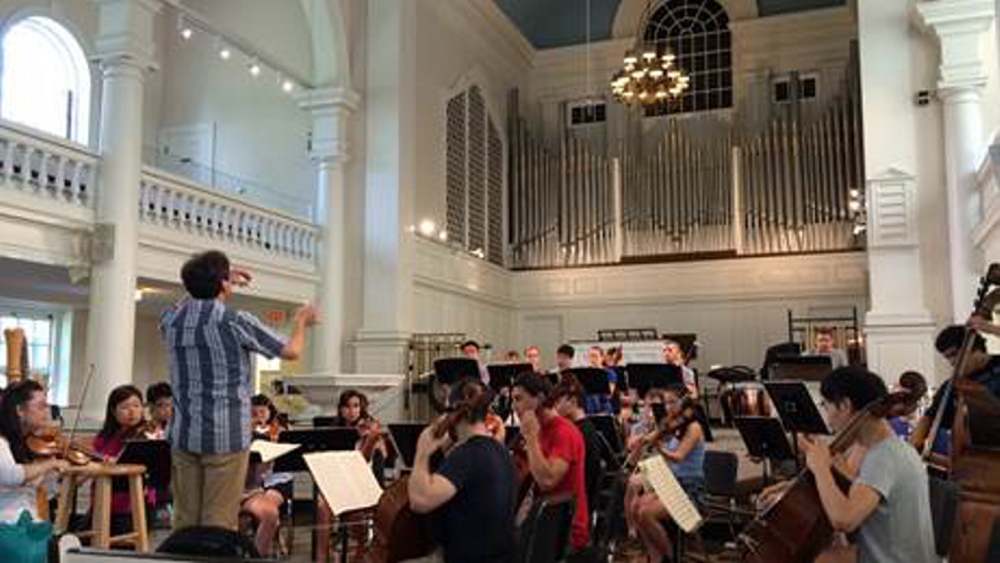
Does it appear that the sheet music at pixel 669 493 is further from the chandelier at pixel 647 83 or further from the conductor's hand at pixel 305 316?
the chandelier at pixel 647 83

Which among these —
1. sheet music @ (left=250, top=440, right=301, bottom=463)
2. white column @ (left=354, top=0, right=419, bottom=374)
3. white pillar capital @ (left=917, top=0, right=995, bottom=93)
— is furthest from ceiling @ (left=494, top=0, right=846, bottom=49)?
sheet music @ (left=250, top=440, right=301, bottom=463)

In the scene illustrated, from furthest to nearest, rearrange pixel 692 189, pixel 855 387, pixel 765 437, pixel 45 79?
1. pixel 692 189
2. pixel 45 79
3. pixel 765 437
4. pixel 855 387

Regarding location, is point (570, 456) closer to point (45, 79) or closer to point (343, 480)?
point (343, 480)

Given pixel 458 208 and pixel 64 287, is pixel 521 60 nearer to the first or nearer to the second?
pixel 458 208

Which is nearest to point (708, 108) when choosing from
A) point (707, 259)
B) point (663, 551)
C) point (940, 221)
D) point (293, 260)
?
point (707, 259)

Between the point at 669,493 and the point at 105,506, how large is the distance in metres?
3.25

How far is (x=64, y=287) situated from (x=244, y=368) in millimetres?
9546

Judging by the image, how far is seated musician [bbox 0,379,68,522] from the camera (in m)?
4.79

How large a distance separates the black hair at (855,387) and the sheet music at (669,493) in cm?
150

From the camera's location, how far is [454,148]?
1647cm

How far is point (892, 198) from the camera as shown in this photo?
12.4m

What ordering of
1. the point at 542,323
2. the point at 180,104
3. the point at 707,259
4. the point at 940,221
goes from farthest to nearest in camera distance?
the point at 542,323, the point at 707,259, the point at 180,104, the point at 940,221

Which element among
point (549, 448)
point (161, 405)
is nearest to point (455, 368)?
point (161, 405)

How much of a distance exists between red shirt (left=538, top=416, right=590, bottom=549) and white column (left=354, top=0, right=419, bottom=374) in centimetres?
873
